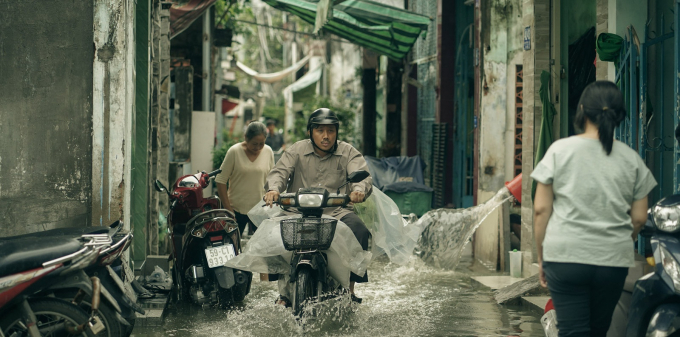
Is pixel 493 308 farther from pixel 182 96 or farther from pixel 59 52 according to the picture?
pixel 182 96

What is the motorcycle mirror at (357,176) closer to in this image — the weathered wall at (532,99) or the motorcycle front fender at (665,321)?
the motorcycle front fender at (665,321)

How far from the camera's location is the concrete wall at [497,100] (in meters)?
9.77

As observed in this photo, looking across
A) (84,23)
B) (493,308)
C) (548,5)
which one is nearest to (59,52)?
(84,23)

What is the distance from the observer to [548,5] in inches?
332

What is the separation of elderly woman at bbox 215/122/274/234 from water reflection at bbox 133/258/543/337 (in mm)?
1046

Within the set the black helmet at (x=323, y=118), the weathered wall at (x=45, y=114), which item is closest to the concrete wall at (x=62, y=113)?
the weathered wall at (x=45, y=114)

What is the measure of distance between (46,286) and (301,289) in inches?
74.0

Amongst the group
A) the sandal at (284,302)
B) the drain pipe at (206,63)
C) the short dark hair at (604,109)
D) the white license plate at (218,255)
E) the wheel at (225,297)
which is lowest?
the wheel at (225,297)

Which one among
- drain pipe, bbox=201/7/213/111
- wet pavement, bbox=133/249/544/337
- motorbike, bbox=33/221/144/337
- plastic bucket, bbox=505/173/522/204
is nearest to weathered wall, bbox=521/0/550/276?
plastic bucket, bbox=505/173/522/204

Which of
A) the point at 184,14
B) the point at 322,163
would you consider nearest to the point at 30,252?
the point at 322,163

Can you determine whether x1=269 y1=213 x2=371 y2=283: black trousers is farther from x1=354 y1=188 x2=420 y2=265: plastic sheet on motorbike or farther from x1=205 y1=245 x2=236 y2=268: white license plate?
x1=205 y1=245 x2=236 y2=268: white license plate

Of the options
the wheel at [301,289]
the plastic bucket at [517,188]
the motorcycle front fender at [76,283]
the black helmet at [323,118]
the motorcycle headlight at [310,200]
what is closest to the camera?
the motorcycle front fender at [76,283]

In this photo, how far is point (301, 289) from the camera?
18.7ft

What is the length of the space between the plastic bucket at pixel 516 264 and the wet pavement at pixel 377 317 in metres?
0.60
